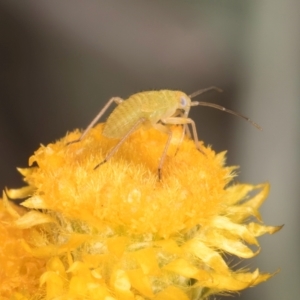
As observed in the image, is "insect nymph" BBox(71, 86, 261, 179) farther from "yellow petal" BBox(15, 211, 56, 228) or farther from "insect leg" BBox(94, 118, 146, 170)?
"yellow petal" BBox(15, 211, 56, 228)

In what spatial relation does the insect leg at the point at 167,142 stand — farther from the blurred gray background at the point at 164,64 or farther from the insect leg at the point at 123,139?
the blurred gray background at the point at 164,64

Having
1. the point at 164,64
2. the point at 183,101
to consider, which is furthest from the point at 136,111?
the point at 164,64

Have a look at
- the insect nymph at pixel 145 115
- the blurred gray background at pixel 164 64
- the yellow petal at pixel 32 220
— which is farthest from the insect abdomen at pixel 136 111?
the blurred gray background at pixel 164 64

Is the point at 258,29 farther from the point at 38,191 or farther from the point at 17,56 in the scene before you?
the point at 38,191

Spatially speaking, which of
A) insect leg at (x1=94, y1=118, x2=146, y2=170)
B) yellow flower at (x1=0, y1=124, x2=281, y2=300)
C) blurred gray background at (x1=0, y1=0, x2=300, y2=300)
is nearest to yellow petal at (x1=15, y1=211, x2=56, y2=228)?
yellow flower at (x1=0, y1=124, x2=281, y2=300)

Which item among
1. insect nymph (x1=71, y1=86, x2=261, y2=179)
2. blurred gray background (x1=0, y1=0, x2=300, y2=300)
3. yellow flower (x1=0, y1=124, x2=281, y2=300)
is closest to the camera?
yellow flower (x1=0, y1=124, x2=281, y2=300)

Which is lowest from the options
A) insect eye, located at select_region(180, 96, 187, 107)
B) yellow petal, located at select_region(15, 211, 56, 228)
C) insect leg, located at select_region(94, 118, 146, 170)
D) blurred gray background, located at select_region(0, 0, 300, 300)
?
yellow petal, located at select_region(15, 211, 56, 228)

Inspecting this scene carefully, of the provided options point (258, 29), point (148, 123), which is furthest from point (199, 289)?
point (258, 29)

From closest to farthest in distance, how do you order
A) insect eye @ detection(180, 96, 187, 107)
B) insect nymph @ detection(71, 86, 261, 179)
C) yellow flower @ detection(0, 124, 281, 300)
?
yellow flower @ detection(0, 124, 281, 300), insect nymph @ detection(71, 86, 261, 179), insect eye @ detection(180, 96, 187, 107)
